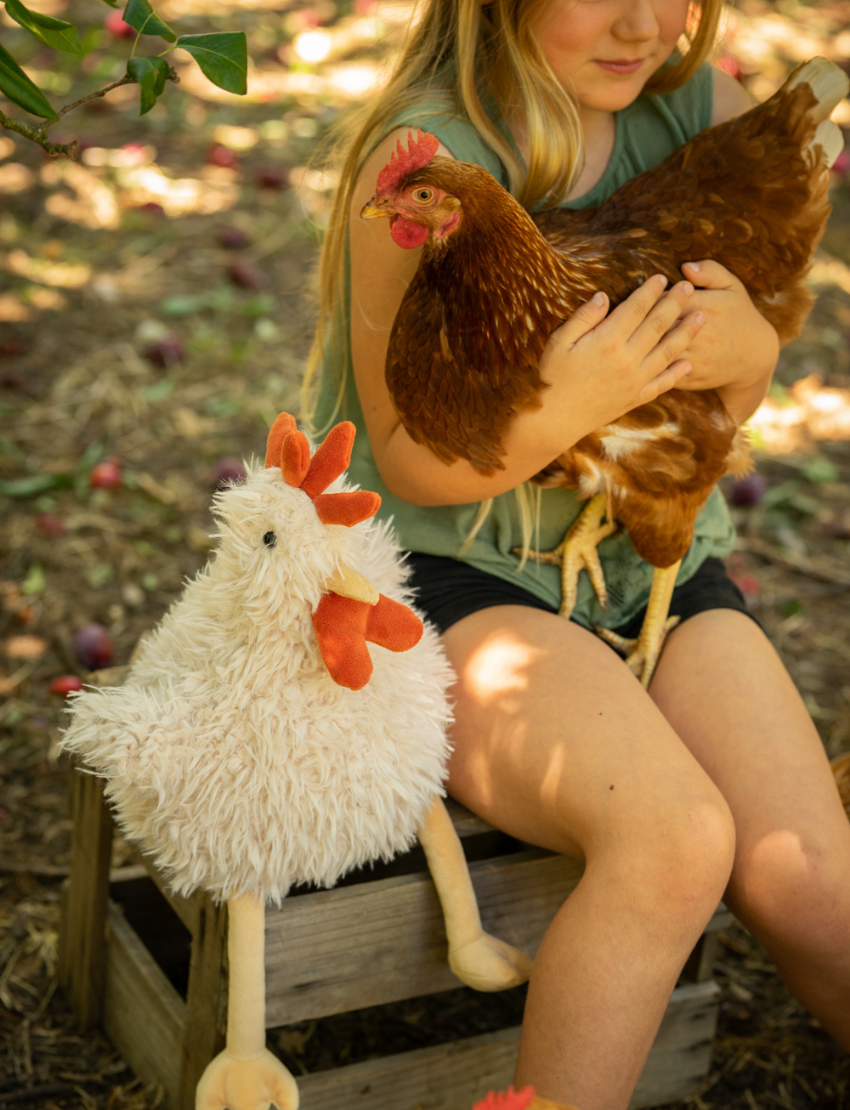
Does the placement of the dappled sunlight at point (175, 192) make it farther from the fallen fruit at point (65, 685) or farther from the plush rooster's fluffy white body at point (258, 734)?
the plush rooster's fluffy white body at point (258, 734)

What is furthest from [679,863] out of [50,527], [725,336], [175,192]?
[175,192]

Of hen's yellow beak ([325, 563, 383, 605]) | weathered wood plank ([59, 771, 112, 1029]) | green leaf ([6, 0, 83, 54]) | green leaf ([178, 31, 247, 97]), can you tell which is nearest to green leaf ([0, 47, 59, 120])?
green leaf ([6, 0, 83, 54])

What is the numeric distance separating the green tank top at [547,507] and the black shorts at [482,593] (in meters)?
0.02

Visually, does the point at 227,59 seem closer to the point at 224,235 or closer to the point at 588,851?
the point at 588,851

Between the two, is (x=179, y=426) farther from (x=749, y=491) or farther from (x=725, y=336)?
(x=725, y=336)

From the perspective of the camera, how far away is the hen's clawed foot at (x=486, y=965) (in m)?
1.17

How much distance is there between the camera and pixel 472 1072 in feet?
4.34

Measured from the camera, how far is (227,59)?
88 cm

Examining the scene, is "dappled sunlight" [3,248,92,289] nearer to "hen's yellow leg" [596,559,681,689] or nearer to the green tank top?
the green tank top

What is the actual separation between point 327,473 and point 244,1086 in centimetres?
64

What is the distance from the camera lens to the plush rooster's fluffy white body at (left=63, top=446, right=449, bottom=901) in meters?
0.96

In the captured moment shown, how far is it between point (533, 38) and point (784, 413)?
2.05 m

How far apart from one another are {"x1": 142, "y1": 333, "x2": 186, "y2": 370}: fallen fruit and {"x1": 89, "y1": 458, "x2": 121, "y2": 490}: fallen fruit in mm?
526

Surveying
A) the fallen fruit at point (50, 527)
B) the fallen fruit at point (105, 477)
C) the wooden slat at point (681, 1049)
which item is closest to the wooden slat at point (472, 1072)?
the wooden slat at point (681, 1049)
